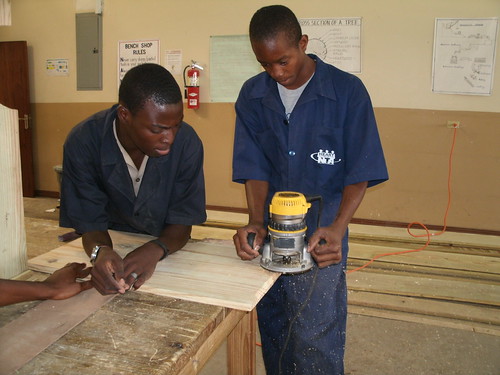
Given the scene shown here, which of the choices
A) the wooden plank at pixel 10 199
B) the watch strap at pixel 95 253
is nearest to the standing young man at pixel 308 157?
the watch strap at pixel 95 253

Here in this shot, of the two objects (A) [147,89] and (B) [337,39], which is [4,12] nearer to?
(A) [147,89]

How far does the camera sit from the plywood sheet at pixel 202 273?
3.65 feet

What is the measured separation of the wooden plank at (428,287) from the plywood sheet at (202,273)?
6.06 feet

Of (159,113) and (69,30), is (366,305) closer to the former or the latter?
(159,113)

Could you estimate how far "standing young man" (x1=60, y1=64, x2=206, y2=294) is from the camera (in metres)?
1.29

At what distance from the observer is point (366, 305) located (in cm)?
282

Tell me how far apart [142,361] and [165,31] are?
466 centimetres

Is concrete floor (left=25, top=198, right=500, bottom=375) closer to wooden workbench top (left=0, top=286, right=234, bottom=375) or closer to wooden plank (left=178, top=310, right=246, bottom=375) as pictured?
wooden plank (left=178, top=310, right=246, bottom=375)

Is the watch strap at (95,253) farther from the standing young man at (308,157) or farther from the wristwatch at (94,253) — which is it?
the standing young man at (308,157)

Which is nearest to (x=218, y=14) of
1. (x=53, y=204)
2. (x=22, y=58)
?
(x=22, y=58)

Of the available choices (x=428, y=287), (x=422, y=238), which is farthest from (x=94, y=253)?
(x=422, y=238)

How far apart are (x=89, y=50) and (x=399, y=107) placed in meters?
3.78

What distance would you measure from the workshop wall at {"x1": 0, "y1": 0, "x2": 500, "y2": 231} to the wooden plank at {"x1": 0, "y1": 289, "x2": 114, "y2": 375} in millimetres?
3766

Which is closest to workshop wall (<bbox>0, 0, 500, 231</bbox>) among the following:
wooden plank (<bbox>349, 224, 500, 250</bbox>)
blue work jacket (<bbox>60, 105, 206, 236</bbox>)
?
wooden plank (<bbox>349, 224, 500, 250</bbox>)
